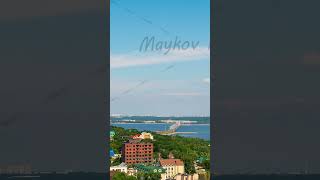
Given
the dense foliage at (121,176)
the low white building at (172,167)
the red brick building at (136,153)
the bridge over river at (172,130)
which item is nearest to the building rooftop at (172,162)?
the low white building at (172,167)

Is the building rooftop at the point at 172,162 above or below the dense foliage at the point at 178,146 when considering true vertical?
below

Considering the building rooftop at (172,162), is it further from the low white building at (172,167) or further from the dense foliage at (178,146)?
the dense foliage at (178,146)

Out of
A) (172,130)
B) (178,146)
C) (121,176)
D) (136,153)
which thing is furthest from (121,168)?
(172,130)

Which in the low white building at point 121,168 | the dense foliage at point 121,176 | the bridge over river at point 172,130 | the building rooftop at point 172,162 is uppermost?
the bridge over river at point 172,130

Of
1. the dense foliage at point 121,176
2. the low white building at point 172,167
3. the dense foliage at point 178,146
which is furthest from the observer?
the dense foliage at point 178,146

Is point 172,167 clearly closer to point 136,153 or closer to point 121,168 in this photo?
point 136,153

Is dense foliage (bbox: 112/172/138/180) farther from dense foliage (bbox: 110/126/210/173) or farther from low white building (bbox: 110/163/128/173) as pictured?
dense foliage (bbox: 110/126/210/173)
